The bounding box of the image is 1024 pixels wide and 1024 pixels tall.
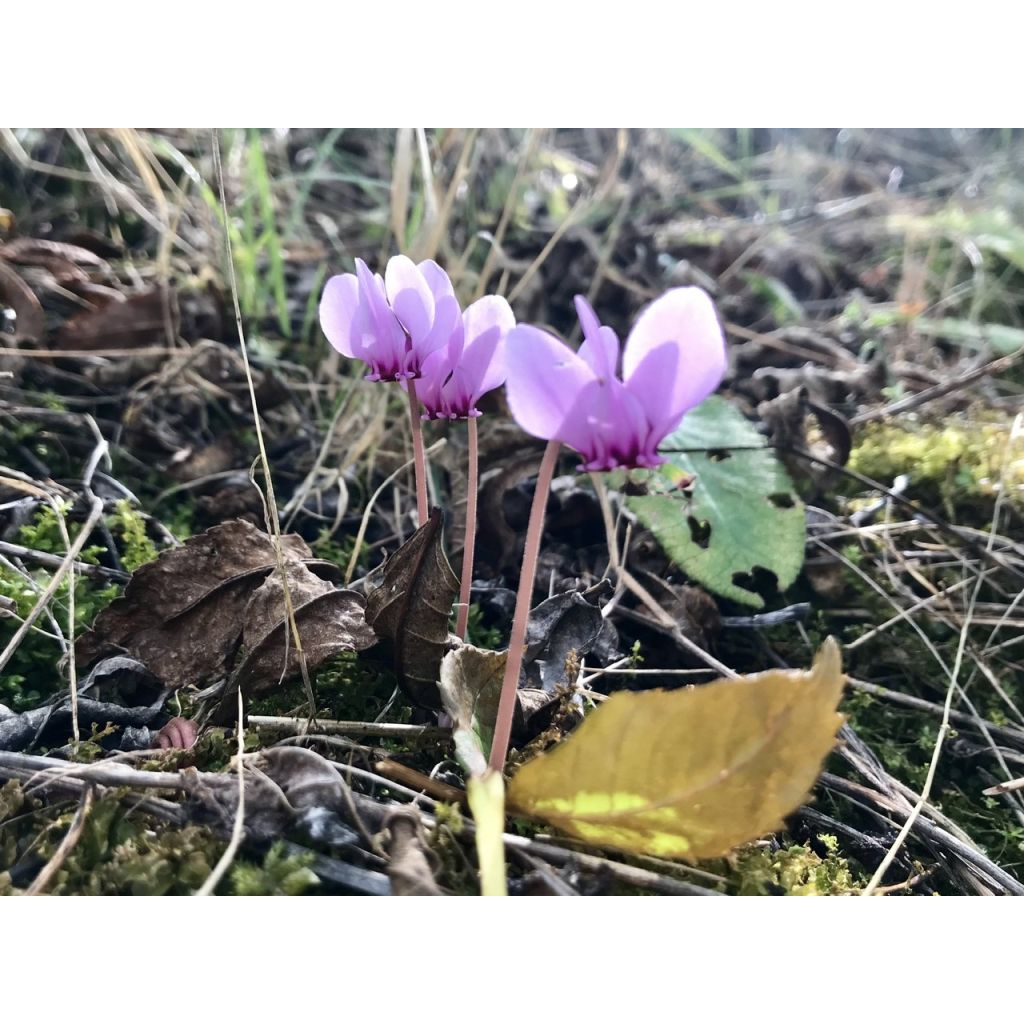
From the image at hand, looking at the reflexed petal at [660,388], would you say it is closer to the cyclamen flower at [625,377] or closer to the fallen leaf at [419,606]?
the cyclamen flower at [625,377]

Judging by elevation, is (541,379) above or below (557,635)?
above

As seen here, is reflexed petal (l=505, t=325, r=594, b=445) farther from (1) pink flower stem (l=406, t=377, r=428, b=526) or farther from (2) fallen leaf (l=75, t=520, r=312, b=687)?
(2) fallen leaf (l=75, t=520, r=312, b=687)

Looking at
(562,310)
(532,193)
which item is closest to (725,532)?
(562,310)

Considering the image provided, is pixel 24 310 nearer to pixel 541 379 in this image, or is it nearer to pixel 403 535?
pixel 403 535

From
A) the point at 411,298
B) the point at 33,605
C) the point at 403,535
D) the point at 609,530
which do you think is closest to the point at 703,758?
the point at 411,298

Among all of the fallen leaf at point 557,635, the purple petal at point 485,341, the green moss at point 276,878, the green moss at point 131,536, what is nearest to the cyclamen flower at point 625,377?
the purple petal at point 485,341

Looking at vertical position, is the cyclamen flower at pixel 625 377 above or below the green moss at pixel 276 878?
above

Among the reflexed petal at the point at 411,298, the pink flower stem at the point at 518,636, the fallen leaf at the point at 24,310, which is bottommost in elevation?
the pink flower stem at the point at 518,636
